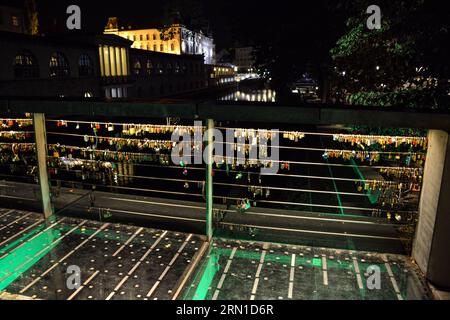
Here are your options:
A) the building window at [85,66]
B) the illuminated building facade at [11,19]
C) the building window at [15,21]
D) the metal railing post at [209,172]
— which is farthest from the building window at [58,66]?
the metal railing post at [209,172]

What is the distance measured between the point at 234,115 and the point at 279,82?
90.6 feet

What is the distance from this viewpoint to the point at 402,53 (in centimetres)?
934

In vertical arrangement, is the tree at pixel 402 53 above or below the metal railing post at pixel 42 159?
above

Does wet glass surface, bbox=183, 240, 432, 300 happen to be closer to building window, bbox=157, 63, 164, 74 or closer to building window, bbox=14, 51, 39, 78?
building window, bbox=14, 51, 39, 78

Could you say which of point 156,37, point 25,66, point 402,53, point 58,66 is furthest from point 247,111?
point 156,37

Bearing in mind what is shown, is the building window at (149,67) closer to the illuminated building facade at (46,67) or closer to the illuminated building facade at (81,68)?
the illuminated building facade at (81,68)

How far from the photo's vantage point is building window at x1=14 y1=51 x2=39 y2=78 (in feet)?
91.1

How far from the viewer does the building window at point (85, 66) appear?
35.5m

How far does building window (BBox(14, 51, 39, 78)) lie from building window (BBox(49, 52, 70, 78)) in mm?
1949

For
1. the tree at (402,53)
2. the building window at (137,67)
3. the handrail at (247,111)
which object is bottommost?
the handrail at (247,111)

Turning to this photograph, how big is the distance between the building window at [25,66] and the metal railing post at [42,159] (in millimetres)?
26123
